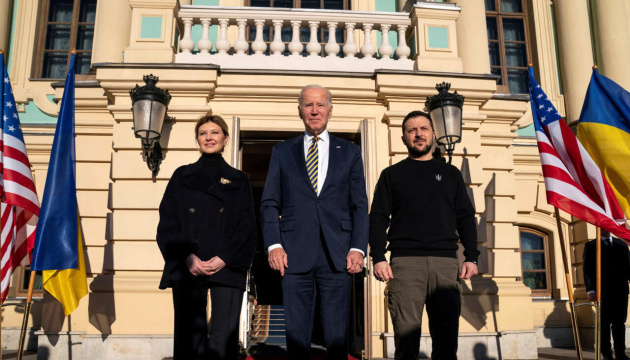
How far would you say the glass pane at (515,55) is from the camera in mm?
10031

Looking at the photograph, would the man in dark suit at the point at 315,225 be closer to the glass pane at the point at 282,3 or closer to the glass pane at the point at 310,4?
the glass pane at the point at 282,3

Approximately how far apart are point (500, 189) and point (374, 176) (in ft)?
6.44

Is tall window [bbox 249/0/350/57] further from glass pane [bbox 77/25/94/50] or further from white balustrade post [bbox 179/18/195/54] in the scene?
glass pane [bbox 77/25/94/50]

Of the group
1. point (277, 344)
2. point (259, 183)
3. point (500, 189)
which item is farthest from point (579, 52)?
point (277, 344)

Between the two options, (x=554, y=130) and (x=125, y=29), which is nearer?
(x=554, y=130)

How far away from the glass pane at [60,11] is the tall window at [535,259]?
30.3 feet

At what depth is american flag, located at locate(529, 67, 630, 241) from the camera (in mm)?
4922

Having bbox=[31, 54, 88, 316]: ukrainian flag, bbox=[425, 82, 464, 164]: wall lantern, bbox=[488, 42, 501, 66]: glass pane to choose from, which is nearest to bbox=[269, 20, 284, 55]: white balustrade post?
bbox=[425, 82, 464, 164]: wall lantern

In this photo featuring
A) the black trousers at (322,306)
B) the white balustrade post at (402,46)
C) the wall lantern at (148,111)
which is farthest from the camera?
the white balustrade post at (402,46)

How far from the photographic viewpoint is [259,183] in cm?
1014

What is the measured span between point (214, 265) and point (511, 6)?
9.50 meters

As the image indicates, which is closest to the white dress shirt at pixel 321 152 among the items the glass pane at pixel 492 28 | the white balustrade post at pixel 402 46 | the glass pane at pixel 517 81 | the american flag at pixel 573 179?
the american flag at pixel 573 179

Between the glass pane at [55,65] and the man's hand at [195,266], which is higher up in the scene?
the glass pane at [55,65]

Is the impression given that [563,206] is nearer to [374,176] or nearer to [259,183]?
[374,176]
